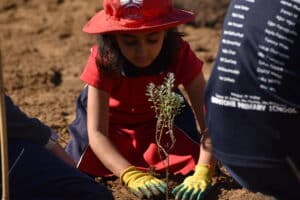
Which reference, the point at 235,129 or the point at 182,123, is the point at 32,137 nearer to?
the point at 235,129

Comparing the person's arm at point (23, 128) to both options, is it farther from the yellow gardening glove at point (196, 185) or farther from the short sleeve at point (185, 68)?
the short sleeve at point (185, 68)

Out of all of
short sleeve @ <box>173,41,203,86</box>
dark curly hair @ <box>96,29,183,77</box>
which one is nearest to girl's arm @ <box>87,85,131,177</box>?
dark curly hair @ <box>96,29,183,77</box>

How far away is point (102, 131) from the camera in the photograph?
3865mm

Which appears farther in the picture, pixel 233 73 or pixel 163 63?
pixel 163 63

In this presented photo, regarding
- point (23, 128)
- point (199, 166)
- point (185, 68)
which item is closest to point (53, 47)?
point (185, 68)

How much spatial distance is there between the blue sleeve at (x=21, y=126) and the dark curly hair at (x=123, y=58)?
0.72 metres

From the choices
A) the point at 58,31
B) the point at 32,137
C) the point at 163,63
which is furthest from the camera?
the point at 58,31

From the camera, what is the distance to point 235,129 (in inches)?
98.4

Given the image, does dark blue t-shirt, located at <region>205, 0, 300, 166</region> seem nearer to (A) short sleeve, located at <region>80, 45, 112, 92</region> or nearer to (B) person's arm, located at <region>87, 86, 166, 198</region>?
(B) person's arm, located at <region>87, 86, 166, 198</region>

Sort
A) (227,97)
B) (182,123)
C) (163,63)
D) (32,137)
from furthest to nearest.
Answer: (182,123) → (163,63) → (32,137) → (227,97)

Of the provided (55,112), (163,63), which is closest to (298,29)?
(163,63)

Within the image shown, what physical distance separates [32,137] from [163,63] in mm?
978

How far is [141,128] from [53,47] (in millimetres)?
2483

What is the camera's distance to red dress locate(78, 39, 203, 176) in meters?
3.97
